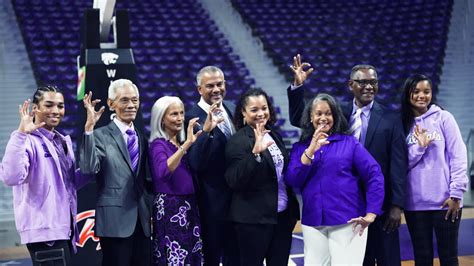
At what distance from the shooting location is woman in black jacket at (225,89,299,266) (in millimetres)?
3631

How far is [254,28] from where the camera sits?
13586 millimetres

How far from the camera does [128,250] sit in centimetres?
359

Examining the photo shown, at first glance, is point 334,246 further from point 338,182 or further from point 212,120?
point 212,120

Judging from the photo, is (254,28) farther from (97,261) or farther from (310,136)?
(310,136)

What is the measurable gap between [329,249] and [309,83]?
925cm

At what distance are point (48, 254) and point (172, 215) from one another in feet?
2.36

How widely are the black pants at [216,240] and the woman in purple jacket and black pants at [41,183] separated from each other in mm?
799

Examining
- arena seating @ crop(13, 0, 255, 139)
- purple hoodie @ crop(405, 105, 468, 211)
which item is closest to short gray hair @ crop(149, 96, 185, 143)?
purple hoodie @ crop(405, 105, 468, 211)

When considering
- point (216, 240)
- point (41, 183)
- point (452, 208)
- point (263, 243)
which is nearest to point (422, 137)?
point (452, 208)

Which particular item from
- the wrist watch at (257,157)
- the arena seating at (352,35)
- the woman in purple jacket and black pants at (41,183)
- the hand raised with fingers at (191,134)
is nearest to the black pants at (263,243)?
the wrist watch at (257,157)

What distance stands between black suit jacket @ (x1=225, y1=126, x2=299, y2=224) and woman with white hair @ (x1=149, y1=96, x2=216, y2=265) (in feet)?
0.75

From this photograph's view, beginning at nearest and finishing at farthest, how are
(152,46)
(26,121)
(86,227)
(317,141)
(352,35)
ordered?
(26,121), (317,141), (86,227), (152,46), (352,35)

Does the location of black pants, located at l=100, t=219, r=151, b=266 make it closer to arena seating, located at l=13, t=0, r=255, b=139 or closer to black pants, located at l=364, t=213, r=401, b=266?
black pants, located at l=364, t=213, r=401, b=266

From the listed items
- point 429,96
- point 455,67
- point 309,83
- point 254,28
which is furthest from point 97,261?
point 455,67
